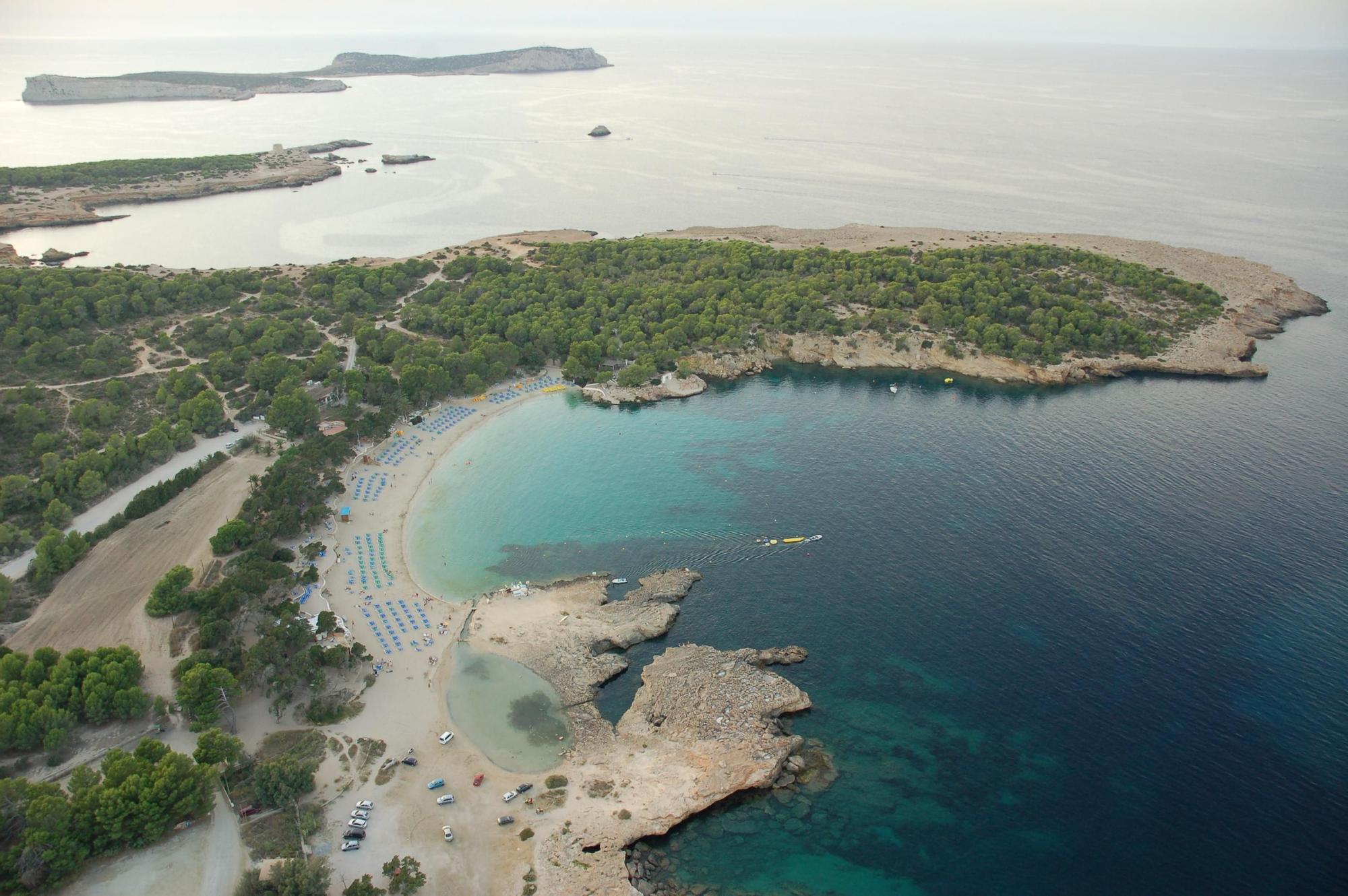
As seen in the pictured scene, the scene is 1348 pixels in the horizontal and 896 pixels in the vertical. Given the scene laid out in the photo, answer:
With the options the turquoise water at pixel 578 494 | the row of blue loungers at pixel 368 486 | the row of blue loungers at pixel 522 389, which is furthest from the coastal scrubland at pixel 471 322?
the turquoise water at pixel 578 494

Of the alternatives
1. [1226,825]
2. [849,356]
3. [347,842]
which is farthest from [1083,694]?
[849,356]

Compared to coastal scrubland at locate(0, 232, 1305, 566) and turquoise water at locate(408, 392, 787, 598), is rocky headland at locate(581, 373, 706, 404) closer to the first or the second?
coastal scrubland at locate(0, 232, 1305, 566)

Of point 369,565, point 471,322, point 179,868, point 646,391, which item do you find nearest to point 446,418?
point 471,322

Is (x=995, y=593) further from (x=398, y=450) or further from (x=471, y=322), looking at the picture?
(x=471, y=322)

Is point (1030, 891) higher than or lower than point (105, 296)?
lower

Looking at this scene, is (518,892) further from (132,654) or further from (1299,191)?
(1299,191)
